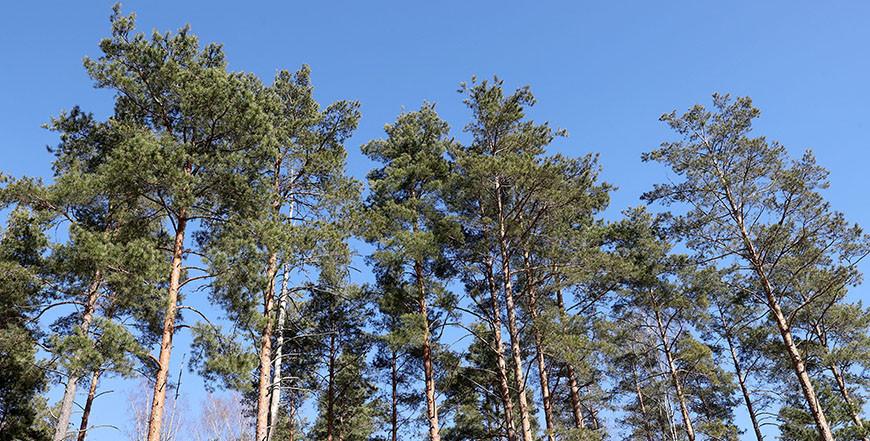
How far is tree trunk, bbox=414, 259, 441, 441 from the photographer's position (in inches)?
509

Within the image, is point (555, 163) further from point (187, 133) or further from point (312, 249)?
point (187, 133)

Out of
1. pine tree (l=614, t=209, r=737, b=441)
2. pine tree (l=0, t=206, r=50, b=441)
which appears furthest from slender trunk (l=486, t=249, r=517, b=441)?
pine tree (l=0, t=206, r=50, b=441)

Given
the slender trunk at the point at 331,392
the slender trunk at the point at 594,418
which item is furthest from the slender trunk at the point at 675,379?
the slender trunk at the point at 331,392

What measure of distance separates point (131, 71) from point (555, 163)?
10411 mm

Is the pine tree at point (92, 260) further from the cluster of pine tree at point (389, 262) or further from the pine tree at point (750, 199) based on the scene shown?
the pine tree at point (750, 199)

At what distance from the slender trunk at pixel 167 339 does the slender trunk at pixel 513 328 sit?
7.09 meters

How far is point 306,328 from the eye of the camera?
52.2ft

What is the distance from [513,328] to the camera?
12422 millimetres

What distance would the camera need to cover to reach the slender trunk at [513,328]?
11.4 meters

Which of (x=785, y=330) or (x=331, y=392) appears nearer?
(x=785, y=330)

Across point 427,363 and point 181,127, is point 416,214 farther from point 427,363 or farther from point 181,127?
point 181,127

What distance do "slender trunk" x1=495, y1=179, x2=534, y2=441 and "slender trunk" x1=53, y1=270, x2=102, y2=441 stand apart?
889cm

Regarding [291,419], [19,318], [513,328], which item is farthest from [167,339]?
[291,419]

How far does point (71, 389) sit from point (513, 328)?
973cm
